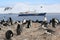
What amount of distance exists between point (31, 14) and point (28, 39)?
11938cm

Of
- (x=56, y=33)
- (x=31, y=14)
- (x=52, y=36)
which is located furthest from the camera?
(x=31, y=14)

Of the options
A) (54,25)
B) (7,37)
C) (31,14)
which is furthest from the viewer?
(31,14)

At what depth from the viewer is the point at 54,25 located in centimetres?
5050

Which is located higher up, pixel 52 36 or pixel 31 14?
pixel 52 36

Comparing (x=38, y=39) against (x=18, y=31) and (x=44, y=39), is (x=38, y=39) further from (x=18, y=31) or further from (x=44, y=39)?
(x=18, y=31)

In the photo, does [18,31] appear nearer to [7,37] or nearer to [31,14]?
[7,37]

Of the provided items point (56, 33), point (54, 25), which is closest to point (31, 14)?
point (54, 25)

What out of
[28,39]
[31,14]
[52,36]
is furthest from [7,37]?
[31,14]

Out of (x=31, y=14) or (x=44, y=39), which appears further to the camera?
(x=31, y=14)

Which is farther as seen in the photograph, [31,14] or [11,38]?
[31,14]

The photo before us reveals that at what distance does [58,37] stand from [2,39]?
724 centimetres

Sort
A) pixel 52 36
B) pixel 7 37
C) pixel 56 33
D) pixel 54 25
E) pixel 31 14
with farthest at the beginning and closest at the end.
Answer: pixel 31 14 → pixel 54 25 → pixel 56 33 → pixel 52 36 → pixel 7 37

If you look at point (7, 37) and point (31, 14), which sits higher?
point (7, 37)

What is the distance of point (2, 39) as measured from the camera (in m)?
35.8
